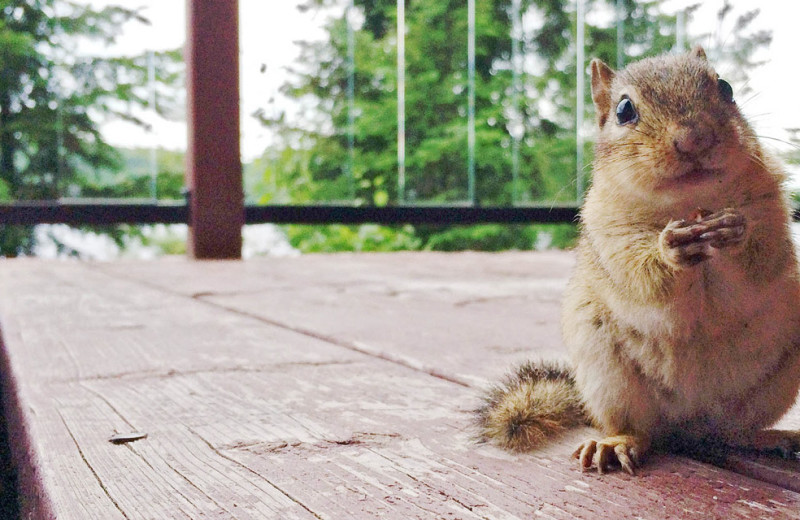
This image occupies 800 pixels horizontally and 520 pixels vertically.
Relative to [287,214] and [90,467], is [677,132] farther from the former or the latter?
[287,214]

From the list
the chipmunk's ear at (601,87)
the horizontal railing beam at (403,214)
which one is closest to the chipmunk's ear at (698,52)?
the chipmunk's ear at (601,87)

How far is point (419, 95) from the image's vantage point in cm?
634

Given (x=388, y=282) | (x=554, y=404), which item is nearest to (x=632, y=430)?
(x=554, y=404)

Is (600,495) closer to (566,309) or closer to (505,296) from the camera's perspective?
(566,309)

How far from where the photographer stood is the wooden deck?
75cm

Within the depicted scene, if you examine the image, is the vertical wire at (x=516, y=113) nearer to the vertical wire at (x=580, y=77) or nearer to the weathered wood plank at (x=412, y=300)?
the vertical wire at (x=580, y=77)

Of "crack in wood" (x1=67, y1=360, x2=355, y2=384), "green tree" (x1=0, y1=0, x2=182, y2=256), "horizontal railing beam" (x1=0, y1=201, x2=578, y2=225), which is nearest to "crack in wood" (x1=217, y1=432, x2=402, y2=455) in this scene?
"crack in wood" (x1=67, y1=360, x2=355, y2=384)

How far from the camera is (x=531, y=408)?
95 cm

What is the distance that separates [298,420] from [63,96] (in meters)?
3.95

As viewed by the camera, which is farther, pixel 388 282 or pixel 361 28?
pixel 361 28

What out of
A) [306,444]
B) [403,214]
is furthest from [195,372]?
[403,214]

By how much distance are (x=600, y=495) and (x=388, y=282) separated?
1992 millimetres

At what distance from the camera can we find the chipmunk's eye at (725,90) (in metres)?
0.86

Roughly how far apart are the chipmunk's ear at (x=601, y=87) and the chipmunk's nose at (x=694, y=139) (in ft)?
0.80
